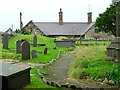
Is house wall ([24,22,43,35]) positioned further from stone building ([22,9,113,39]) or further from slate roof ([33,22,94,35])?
slate roof ([33,22,94,35])

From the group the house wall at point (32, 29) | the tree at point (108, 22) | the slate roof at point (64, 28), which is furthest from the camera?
the slate roof at point (64, 28)

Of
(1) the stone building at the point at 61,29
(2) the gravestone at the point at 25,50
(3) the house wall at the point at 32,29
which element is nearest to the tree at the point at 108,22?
(2) the gravestone at the point at 25,50

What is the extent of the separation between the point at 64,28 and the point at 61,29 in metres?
1.12

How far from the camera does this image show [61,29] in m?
74.8

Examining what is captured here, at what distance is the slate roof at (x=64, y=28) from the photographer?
7306 cm

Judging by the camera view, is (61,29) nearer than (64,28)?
Yes

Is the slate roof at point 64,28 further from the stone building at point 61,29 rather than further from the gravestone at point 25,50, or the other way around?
the gravestone at point 25,50

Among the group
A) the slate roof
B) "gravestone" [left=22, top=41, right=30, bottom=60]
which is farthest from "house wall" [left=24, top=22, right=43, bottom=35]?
"gravestone" [left=22, top=41, right=30, bottom=60]

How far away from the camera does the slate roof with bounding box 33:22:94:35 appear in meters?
73.1

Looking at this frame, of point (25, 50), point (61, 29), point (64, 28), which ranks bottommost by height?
point (25, 50)

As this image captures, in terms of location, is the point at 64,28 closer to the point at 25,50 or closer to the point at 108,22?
the point at 108,22

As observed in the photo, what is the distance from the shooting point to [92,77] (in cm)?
1423

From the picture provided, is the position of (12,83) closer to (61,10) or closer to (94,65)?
(94,65)

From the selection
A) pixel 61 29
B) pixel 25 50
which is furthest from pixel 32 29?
pixel 25 50
